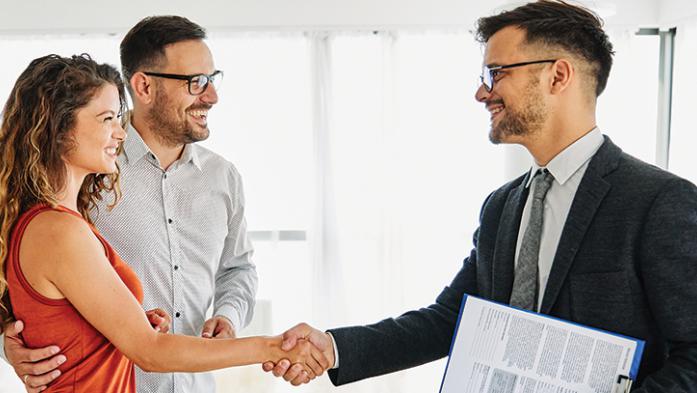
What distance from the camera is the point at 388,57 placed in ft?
16.5

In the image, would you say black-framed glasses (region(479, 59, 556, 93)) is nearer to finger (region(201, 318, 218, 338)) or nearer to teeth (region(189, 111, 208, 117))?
teeth (region(189, 111, 208, 117))

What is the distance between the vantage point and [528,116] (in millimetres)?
1848

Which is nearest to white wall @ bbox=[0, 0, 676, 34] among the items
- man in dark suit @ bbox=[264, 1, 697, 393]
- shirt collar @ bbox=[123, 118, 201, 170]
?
shirt collar @ bbox=[123, 118, 201, 170]

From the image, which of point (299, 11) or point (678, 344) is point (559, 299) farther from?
point (299, 11)

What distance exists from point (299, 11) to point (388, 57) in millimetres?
709

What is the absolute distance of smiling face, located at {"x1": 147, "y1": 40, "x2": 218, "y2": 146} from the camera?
2.29 m

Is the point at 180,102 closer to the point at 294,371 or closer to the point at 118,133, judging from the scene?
the point at 118,133

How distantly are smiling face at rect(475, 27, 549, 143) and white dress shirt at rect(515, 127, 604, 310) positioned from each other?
11 cm

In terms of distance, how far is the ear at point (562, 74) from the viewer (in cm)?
182

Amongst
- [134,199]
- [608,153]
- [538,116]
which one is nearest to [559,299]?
[608,153]

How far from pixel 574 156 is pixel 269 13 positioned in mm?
3595

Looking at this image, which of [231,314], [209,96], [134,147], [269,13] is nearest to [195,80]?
[209,96]

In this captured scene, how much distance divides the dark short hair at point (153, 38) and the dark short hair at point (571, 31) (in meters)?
1.09

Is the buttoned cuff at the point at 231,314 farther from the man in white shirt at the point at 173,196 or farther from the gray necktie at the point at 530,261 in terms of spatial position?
the gray necktie at the point at 530,261
